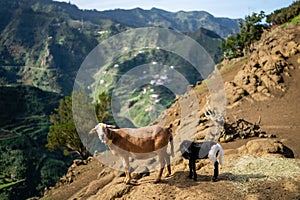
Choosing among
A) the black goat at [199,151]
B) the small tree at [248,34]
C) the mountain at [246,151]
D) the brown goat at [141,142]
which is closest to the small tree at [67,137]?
the mountain at [246,151]

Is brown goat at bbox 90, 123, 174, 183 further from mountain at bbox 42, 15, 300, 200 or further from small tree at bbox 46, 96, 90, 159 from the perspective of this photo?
small tree at bbox 46, 96, 90, 159

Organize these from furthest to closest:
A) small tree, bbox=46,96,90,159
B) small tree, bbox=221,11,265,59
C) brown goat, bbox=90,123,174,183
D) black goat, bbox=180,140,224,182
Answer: small tree, bbox=221,11,265,59 < small tree, bbox=46,96,90,159 < brown goat, bbox=90,123,174,183 < black goat, bbox=180,140,224,182

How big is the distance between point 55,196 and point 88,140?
14.9 metres

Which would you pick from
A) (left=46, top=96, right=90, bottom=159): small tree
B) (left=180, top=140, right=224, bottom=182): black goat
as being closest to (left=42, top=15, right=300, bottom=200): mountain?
(left=180, top=140, right=224, bottom=182): black goat

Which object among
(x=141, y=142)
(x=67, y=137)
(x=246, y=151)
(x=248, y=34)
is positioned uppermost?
(x=248, y=34)

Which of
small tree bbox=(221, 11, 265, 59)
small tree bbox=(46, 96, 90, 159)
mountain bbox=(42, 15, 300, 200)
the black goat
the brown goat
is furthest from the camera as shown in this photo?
small tree bbox=(221, 11, 265, 59)

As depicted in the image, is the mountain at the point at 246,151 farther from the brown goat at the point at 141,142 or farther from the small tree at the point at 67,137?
the small tree at the point at 67,137

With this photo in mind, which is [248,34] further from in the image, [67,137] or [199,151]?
[199,151]

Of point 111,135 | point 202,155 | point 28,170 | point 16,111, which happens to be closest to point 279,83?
point 202,155

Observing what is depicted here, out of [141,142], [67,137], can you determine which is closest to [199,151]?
[141,142]

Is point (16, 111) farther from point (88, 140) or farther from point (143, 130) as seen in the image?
point (143, 130)

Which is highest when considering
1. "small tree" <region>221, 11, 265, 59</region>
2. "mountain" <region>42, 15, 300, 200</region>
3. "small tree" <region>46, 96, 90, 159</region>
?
"small tree" <region>221, 11, 265, 59</region>

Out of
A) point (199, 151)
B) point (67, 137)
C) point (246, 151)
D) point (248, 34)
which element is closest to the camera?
point (199, 151)

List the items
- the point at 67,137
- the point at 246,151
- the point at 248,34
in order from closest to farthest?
the point at 246,151, the point at 67,137, the point at 248,34
